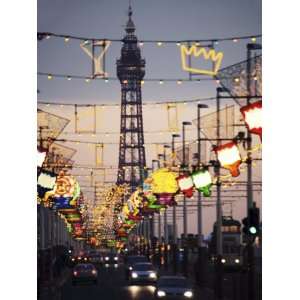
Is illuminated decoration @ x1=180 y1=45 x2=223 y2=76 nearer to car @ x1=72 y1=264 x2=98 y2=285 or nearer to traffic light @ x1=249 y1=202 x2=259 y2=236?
traffic light @ x1=249 y1=202 x2=259 y2=236

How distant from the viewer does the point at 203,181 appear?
1497 inches

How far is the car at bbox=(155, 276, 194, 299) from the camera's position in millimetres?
34594

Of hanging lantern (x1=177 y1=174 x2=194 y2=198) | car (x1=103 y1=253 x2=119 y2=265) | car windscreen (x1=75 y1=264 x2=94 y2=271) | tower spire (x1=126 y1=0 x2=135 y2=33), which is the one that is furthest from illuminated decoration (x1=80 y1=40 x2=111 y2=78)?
car (x1=103 y1=253 x2=119 y2=265)

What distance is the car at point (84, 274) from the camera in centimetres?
5469

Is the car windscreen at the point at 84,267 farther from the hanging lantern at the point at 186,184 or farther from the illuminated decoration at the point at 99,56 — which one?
the illuminated decoration at the point at 99,56

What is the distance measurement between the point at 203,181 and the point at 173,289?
14.3 ft

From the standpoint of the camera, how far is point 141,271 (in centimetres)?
5319

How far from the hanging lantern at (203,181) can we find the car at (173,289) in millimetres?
3010

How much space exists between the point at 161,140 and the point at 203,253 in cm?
1314

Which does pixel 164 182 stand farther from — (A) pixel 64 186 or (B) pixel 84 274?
(B) pixel 84 274

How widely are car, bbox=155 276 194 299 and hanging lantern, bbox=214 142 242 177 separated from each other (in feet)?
14.9

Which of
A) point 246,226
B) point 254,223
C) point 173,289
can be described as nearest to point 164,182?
point 173,289

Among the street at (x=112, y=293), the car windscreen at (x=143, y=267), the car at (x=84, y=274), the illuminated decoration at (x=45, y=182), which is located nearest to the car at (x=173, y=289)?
the street at (x=112, y=293)
